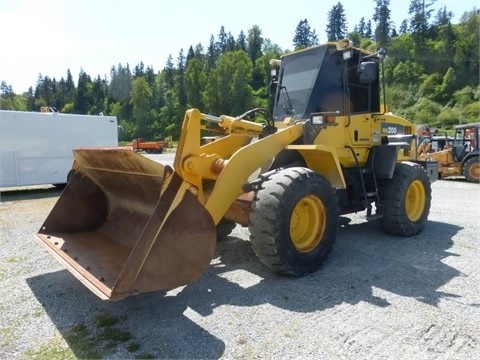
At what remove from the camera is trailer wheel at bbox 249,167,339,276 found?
386cm

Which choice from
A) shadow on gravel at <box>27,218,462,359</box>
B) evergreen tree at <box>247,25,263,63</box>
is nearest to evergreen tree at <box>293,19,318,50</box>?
evergreen tree at <box>247,25,263,63</box>

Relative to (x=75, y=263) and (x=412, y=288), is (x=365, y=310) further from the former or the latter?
(x=75, y=263)

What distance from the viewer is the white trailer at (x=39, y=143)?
37.8ft

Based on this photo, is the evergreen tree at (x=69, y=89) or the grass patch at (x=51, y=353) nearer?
the grass patch at (x=51, y=353)

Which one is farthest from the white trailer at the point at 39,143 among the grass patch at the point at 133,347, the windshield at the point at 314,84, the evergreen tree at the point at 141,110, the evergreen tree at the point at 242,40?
the evergreen tree at the point at 242,40

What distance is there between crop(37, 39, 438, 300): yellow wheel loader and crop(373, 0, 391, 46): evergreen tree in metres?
94.0

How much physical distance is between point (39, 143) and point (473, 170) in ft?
48.5

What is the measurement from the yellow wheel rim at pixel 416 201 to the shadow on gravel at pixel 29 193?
33.6 ft

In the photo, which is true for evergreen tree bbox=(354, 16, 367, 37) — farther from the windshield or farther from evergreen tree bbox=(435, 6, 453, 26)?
the windshield

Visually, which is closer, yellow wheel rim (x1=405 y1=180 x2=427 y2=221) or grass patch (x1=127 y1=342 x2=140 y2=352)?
grass patch (x1=127 y1=342 x2=140 y2=352)

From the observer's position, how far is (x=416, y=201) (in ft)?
20.7

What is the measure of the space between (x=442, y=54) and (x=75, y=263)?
8442 centimetres

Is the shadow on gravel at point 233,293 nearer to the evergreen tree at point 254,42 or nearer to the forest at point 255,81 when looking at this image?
the forest at point 255,81

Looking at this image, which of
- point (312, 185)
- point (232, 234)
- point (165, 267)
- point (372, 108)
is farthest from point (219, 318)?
point (372, 108)
